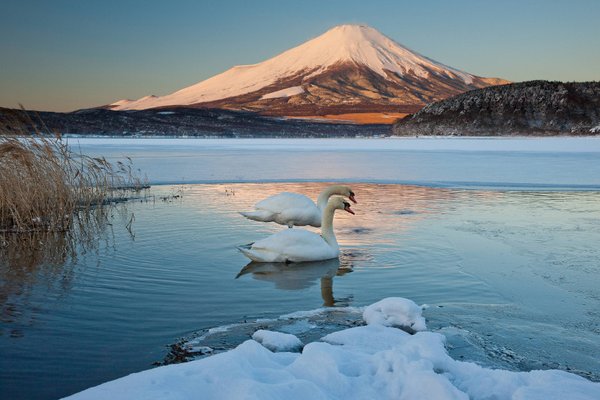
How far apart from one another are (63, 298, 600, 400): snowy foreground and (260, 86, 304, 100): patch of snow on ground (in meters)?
144

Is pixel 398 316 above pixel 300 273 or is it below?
above

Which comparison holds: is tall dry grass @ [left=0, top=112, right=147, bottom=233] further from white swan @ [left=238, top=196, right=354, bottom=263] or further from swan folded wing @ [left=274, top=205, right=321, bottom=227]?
white swan @ [left=238, top=196, right=354, bottom=263]

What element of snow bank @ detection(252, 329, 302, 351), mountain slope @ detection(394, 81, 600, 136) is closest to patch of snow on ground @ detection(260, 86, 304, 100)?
mountain slope @ detection(394, 81, 600, 136)

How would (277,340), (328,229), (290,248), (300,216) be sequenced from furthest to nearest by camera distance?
(300,216), (328,229), (290,248), (277,340)

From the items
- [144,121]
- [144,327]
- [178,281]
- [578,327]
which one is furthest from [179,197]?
[144,121]

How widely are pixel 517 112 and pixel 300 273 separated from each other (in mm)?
57530

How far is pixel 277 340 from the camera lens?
416 cm

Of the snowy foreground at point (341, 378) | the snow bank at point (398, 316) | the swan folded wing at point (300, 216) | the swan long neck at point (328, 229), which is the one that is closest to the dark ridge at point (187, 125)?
the swan folded wing at point (300, 216)

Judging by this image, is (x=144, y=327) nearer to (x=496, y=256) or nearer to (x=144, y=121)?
(x=496, y=256)

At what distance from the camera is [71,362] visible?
4023mm

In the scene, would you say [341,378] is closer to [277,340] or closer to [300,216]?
[277,340]

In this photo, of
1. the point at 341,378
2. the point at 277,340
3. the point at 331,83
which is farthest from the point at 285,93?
the point at 341,378

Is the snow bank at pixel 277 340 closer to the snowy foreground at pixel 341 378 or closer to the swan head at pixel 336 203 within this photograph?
the snowy foreground at pixel 341 378

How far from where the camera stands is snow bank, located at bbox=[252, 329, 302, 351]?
4.12 m
